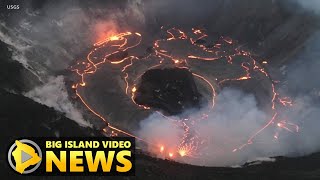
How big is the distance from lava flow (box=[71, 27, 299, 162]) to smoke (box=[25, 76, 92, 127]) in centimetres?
175

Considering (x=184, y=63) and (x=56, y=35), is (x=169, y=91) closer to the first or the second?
(x=184, y=63)

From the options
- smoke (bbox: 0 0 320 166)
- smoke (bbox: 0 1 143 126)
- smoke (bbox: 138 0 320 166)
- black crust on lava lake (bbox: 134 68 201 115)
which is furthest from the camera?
black crust on lava lake (bbox: 134 68 201 115)

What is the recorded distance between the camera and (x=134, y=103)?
189 ft

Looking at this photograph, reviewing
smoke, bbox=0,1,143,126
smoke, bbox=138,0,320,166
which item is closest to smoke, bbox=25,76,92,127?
smoke, bbox=0,1,143,126

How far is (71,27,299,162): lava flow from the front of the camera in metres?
52.9

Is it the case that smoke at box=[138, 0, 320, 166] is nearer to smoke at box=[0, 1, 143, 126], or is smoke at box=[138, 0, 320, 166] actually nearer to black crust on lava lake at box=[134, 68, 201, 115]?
black crust on lava lake at box=[134, 68, 201, 115]

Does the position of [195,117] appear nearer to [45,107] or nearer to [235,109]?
[235,109]

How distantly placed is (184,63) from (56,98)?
17.1m

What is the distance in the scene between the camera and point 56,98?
2160 inches

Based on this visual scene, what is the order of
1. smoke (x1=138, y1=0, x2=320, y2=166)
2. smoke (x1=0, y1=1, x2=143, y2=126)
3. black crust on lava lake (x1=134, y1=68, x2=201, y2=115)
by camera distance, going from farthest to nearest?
black crust on lava lake (x1=134, y1=68, x2=201, y2=115)
smoke (x1=0, y1=1, x2=143, y2=126)
smoke (x1=138, y1=0, x2=320, y2=166)

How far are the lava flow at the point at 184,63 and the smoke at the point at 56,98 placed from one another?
1749 mm

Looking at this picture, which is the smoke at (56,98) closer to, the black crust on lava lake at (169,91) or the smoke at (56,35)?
the smoke at (56,35)

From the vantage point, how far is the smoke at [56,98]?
174 ft

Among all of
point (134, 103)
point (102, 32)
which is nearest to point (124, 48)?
point (102, 32)
